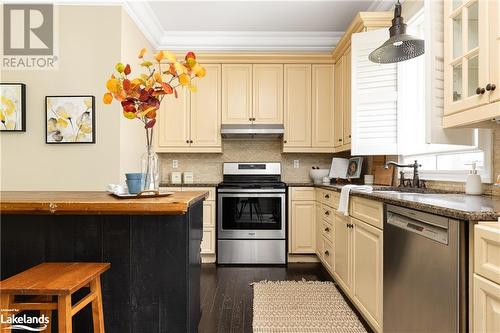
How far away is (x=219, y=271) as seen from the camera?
358 centimetres

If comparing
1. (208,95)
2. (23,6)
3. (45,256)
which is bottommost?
(45,256)

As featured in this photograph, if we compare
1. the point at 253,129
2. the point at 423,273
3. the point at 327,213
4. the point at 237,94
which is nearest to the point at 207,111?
the point at 237,94

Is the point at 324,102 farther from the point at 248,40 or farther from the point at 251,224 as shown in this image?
the point at 251,224

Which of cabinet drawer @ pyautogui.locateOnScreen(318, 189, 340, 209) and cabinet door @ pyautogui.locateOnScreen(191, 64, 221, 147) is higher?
cabinet door @ pyautogui.locateOnScreen(191, 64, 221, 147)

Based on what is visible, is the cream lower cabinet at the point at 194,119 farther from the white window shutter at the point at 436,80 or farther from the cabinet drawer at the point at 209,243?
the white window shutter at the point at 436,80

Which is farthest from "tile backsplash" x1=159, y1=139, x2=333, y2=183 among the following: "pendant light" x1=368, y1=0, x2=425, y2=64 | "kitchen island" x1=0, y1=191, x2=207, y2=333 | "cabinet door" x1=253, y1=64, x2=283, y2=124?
"kitchen island" x1=0, y1=191, x2=207, y2=333

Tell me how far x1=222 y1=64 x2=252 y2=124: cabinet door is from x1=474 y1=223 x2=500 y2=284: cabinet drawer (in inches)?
126

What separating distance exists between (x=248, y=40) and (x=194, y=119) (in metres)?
1.25

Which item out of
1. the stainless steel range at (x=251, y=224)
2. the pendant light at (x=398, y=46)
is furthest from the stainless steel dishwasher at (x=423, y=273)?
the stainless steel range at (x=251, y=224)

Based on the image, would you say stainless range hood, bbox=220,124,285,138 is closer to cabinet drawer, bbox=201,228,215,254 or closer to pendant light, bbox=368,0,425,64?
cabinet drawer, bbox=201,228,215,254

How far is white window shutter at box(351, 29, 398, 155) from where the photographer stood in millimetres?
2879

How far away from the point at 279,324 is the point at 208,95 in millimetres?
2843

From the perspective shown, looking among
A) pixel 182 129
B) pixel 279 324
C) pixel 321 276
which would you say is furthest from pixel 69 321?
pixel 182 129

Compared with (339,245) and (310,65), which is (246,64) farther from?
(339,245)
